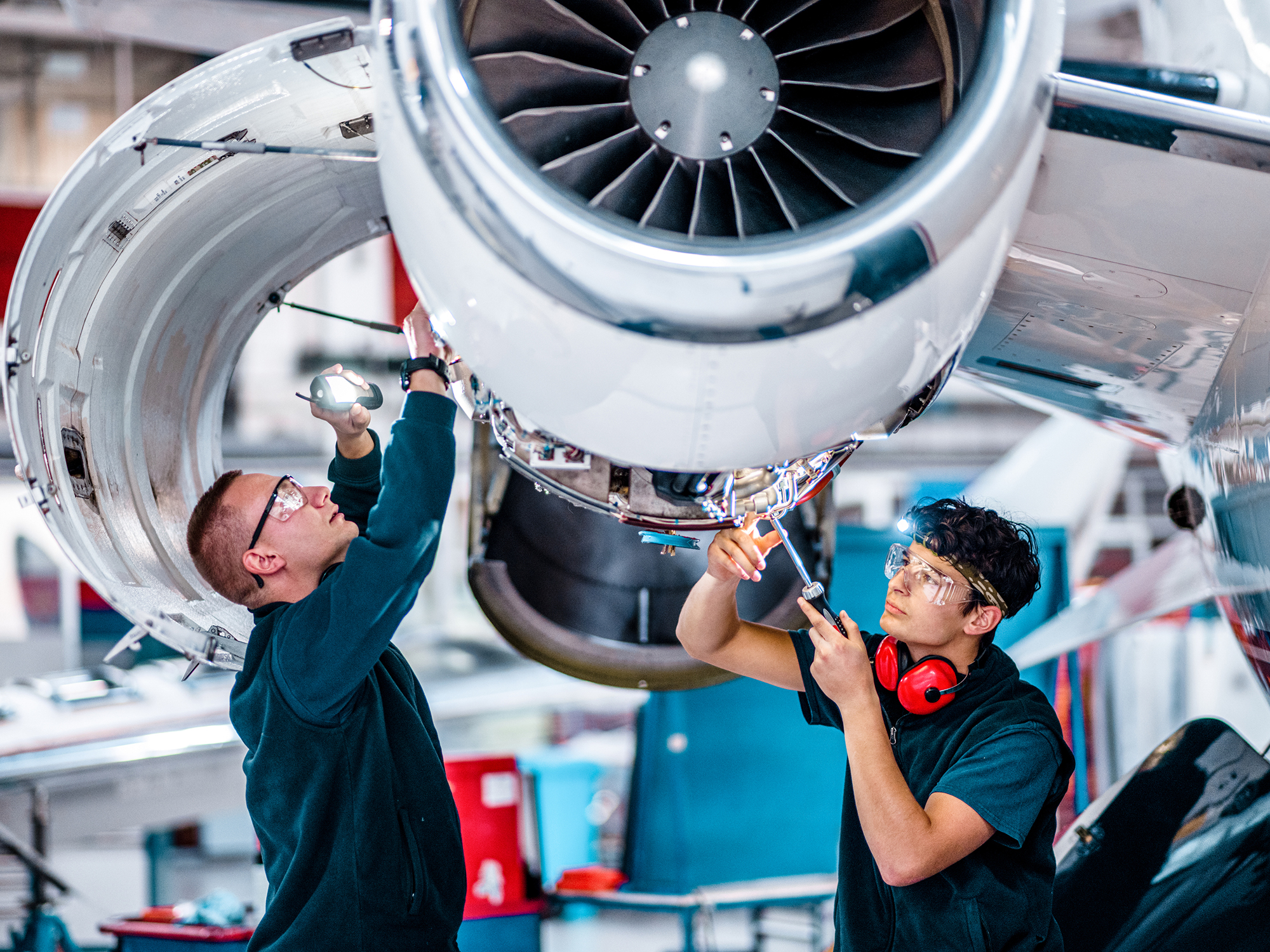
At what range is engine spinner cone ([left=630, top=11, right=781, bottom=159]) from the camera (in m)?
1.77

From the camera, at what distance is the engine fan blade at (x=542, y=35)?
183 centimetres

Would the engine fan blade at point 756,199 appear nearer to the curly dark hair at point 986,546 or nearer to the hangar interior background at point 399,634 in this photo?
the curly dark hair at point 986,546

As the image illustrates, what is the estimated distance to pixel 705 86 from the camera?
1.76 metres

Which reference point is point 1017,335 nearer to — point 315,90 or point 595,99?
point 595,99

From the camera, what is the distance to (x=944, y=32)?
1.81m

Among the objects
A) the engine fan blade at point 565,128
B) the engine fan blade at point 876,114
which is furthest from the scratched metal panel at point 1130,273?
the engine fan blade at point 565,128

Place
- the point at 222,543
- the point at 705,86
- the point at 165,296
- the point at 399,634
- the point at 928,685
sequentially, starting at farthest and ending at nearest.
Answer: the point at 399,634, the point at 165,296, the point at 222,543, the point at 928,685, the point at 705,86

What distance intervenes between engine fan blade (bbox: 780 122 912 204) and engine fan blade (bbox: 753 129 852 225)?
11mm

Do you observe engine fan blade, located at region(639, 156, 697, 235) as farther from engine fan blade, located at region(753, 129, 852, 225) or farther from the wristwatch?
the wristwatch

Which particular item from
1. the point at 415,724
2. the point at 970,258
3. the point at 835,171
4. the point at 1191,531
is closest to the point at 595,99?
the point at 835,171

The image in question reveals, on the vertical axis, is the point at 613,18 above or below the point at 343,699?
above

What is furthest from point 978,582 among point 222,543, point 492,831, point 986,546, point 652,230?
point 492,831

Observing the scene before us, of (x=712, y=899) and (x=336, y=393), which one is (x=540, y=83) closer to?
(x=336, y=393)

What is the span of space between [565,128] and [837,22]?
526 millimetres
